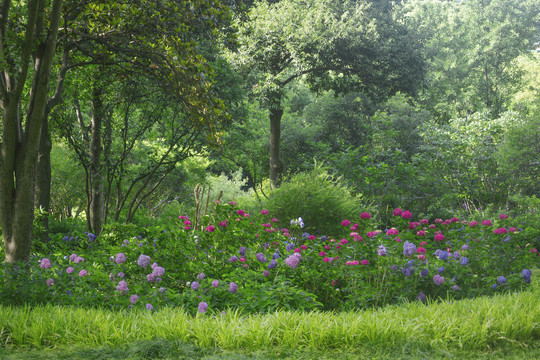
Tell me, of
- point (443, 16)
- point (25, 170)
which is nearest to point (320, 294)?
point (25, 170)

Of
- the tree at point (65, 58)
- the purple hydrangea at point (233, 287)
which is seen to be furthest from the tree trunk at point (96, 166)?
the purple hydrangea at point (233, 287)

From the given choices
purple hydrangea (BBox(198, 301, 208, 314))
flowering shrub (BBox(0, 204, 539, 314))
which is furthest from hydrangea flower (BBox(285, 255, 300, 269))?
purple hydrangea (BBox(198, 301, 208, 314))

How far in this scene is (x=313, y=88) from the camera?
15.1m

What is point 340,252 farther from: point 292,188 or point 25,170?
point 292,188

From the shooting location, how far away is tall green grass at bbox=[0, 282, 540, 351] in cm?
296

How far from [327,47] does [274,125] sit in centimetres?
322

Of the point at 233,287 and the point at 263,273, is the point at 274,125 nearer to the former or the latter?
the point at 263,273

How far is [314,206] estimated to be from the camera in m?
8.06

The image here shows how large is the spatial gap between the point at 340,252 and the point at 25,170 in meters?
3.23

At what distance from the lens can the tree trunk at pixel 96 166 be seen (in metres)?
7.48

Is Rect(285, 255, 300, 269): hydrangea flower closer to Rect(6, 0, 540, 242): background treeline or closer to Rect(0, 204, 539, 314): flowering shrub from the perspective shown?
Rect(0, 204, 539, 314): flowering shrub

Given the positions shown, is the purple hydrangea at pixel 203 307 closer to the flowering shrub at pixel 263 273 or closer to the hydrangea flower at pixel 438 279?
the flowering shrub at pixel 263 273

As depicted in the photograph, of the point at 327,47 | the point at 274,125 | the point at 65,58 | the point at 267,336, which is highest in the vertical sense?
the point at 327,47

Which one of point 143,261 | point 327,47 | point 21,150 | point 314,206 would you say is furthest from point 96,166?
point 327,47
